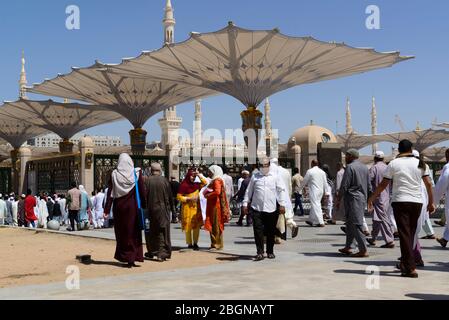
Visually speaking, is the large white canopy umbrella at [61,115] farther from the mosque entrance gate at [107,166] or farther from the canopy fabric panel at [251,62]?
the mosque entrance gate at [107,166]

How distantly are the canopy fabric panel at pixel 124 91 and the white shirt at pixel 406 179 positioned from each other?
30189 mm

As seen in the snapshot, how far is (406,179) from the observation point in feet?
23.1

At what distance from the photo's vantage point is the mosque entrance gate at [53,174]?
24859 millimetres

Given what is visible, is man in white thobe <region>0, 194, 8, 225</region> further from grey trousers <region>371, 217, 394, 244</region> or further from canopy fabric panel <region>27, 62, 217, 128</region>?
grey trousers <region>371, 217, 394, 244</region>

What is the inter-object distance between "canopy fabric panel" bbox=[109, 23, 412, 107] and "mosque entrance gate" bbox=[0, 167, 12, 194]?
1059cm

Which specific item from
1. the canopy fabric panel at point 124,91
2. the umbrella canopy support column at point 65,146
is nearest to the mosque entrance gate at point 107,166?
the canopy fabric panel at point 124,91

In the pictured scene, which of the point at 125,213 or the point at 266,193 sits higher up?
the point at 266,193

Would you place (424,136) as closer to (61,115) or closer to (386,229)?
(61,115)

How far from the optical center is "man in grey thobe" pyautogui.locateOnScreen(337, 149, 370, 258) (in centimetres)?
862

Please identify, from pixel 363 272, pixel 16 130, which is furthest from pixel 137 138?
pixel 363 272

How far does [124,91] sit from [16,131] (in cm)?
1615

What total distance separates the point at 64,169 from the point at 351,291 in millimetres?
22011

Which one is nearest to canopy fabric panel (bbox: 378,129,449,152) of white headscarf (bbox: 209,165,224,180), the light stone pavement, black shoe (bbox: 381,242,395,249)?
black shoe (bbox: 381,242,395,249)

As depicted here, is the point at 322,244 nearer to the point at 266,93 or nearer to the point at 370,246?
the point at 370,246
